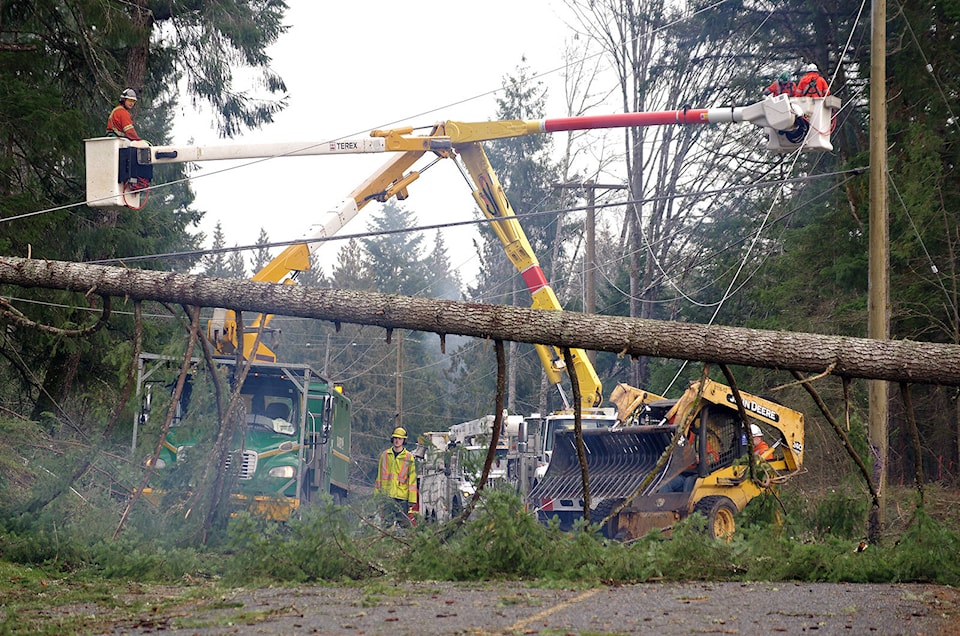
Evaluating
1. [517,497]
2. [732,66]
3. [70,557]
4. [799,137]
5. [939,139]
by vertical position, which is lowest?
[70,557]

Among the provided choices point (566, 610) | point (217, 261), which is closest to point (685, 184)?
point (566, 610)

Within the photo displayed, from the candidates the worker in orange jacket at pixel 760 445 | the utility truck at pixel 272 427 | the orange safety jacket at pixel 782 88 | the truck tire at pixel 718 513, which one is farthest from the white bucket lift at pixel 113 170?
the worker in orange jacket at pixel 760 445

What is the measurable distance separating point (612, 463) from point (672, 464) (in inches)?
65.3

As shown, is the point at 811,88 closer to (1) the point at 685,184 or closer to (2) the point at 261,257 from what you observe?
(1) the point at 685,184

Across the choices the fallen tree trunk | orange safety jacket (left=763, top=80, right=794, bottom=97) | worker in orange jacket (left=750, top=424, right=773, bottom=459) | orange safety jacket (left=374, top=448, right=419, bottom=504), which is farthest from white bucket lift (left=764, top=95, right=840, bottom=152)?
orange safety jacket (left=374, top=448, right=419, bottom=504)

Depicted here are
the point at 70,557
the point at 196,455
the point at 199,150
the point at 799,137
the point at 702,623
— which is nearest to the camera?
the point at 702,623

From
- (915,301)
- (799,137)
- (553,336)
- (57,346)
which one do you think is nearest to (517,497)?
(553,336)

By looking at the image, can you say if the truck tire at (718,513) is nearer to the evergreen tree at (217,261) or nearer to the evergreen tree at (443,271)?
the evergreen tree at (217,261)

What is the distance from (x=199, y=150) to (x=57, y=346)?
16.2ft

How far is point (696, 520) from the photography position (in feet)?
31.8

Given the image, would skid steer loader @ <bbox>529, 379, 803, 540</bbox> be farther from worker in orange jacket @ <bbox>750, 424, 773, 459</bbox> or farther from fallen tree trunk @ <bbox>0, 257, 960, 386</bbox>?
fallen tree trunk @ <bbox>0, 257, 960, 386</bbox>

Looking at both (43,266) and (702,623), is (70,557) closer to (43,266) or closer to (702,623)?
(43,266)

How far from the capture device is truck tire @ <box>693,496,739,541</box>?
14469 millimetres

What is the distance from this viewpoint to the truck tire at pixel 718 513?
14469mm
